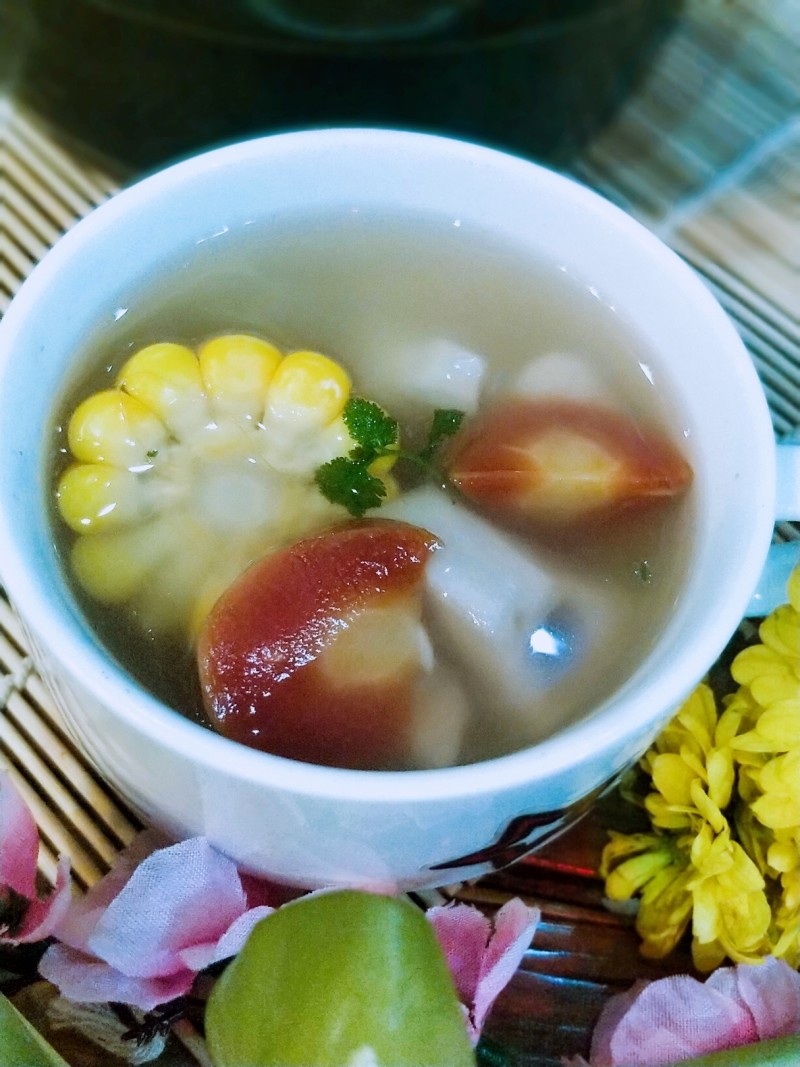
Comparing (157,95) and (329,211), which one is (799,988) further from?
(157,95)

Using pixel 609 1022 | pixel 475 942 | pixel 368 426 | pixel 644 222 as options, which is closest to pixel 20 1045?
pixel 475 942

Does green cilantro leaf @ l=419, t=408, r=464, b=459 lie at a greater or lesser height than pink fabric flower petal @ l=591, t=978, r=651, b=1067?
greater

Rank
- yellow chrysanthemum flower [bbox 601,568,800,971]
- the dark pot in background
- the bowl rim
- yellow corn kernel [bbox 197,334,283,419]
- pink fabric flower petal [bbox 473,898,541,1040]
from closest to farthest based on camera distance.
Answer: the bowl rim, pink fabric flower petal [bbox 473,898,541,1040], yellow chrysanthemum flower [bbox 601,568,800,971], yellow corn kernel [bbox 197,334,283,419], the dark pot in background

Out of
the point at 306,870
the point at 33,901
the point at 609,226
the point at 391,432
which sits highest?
the point at 609,226

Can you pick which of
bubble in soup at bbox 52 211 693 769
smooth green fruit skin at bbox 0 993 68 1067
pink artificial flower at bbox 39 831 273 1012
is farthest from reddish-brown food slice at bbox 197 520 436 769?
smooth green fruit skin at bbox 0 993 68 1067

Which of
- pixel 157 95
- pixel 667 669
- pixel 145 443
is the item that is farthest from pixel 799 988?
pixel 157 95

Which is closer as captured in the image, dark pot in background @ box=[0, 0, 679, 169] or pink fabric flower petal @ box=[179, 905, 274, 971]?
pink fabric flower petal @ box=[179, 905, 274, 971]

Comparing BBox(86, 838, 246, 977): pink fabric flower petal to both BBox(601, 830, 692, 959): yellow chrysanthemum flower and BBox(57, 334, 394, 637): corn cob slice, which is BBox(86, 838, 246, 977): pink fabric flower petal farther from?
BBox(601, 830, 692, 959): yellow chrysanthemum flower

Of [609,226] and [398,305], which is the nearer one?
[609,226]
